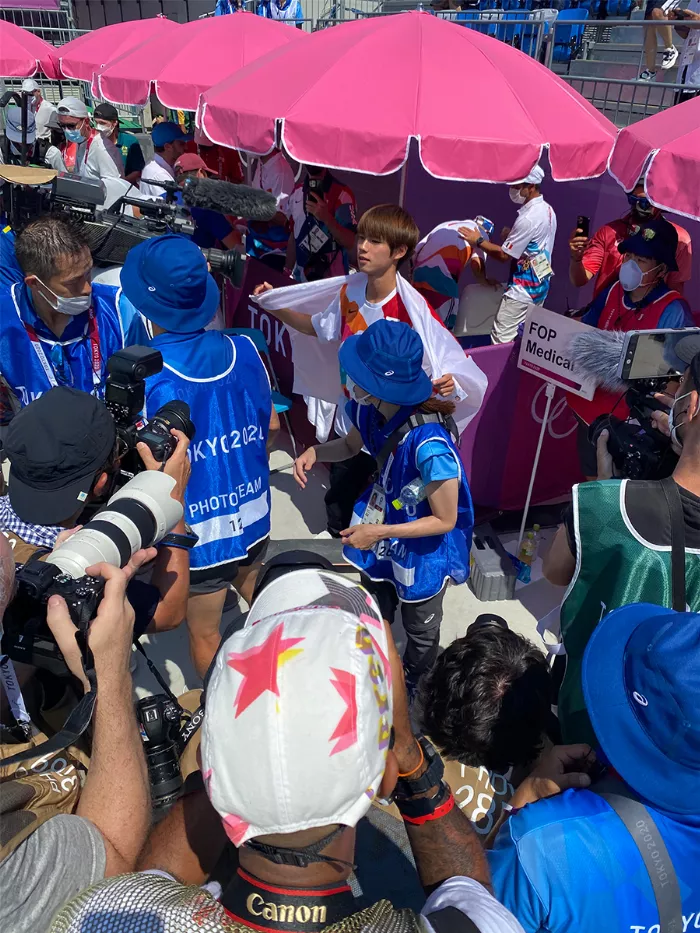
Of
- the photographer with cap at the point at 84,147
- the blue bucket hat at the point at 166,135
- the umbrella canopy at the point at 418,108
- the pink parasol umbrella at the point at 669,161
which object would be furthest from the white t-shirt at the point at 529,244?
the photographer with cap at the point at 84,147

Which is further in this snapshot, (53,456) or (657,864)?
(53,456)

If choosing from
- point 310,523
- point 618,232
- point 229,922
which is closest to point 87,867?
point 229,922

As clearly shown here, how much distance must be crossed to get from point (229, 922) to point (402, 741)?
1.55ft

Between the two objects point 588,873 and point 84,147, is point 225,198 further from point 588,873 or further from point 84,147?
point 84,147

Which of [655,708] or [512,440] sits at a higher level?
[655,708]

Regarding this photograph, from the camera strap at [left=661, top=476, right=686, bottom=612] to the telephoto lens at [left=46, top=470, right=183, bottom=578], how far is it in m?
1.38

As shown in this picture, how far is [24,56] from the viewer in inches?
427

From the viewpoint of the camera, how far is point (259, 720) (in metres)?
0.96

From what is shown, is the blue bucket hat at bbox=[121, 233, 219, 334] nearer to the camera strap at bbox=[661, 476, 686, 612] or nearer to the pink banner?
the camera strap at bbox=[661, 476, 686, 612]

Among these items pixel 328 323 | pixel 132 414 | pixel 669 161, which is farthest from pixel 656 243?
pixel 132 414

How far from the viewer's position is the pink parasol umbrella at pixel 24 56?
10.7 m

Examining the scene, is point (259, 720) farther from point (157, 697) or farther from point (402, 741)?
point (157, 697)

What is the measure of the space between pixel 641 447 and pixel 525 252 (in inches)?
144

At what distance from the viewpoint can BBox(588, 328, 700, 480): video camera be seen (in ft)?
6.84
